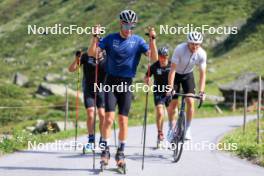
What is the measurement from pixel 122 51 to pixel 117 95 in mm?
797

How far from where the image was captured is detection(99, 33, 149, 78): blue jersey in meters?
10.9

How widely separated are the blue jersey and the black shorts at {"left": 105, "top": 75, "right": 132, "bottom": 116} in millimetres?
106

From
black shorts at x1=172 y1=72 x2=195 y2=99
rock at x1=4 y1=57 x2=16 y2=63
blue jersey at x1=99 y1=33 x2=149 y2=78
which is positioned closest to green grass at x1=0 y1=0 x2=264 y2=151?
rock at x1=4 y1=57 x2=16 y2=63

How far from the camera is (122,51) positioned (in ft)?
35.6

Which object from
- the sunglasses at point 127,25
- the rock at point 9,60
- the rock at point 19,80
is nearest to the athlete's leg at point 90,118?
the sunglasses at point 127,25

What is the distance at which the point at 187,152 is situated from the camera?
14297 mm

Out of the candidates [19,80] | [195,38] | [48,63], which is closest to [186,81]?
[195,38]

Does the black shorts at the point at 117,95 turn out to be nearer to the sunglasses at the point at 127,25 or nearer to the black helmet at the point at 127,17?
the sunglasses at the point at 127,25

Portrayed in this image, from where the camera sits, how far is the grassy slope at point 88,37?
58031 mm

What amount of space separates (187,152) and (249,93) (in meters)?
26.8

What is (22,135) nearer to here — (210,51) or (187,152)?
(187,152)

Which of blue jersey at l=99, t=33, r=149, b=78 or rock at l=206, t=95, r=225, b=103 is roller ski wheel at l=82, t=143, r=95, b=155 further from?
rock at l=206, t=95, r=225, b=103

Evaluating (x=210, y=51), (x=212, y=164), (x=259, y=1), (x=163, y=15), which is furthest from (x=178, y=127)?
(x=163, y=15)

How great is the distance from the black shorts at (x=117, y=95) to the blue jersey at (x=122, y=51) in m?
0.11
